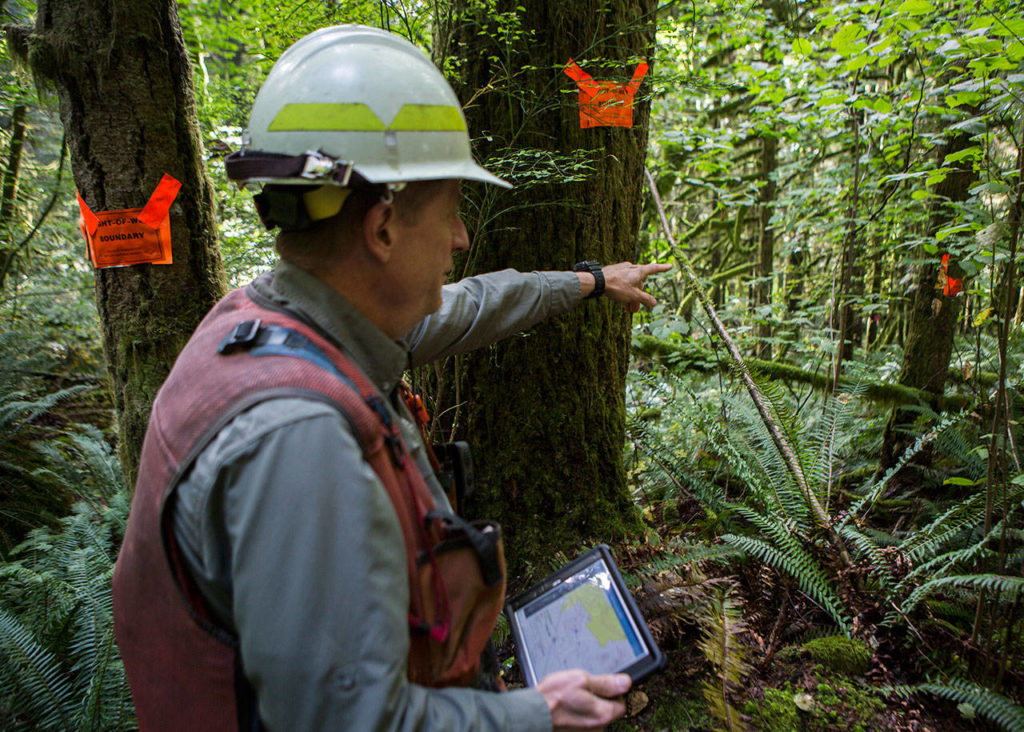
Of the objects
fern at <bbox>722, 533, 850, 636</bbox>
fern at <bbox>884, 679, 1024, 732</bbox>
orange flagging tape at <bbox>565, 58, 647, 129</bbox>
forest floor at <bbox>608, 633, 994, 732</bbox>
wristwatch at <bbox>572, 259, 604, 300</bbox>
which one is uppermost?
orange flagging tape at <bbox>565, 58, 647, 129</bbox>

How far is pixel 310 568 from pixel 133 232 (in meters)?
2.32

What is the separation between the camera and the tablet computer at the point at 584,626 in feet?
4.39

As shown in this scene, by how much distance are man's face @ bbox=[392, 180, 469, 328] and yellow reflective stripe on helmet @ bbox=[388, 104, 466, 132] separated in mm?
126

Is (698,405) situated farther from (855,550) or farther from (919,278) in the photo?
(919,278)

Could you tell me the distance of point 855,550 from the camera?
2959mm

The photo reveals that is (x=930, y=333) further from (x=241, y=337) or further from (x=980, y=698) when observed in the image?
(x=241, y=337)

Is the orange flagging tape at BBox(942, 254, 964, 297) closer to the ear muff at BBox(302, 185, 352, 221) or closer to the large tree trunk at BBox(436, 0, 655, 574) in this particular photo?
the large tree trunk at BBox(436, 0, 655, 574)

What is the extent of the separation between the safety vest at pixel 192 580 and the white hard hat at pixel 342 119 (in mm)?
315

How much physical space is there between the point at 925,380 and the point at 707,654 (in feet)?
13.0

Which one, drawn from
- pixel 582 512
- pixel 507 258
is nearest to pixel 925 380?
pixel 582 512

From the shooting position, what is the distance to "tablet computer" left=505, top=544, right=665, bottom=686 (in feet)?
4.39

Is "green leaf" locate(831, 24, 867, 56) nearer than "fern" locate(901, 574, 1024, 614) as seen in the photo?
No

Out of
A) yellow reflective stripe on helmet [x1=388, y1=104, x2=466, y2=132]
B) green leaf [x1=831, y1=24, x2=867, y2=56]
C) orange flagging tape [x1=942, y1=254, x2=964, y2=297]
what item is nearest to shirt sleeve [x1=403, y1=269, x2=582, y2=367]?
yellow reflective stripe on helmet [x1=388, y1=104, x2=466, y2=132]

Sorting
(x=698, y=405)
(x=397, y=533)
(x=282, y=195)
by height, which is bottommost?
(x=698, y=405)
